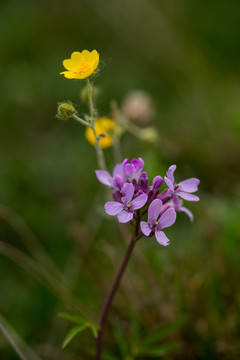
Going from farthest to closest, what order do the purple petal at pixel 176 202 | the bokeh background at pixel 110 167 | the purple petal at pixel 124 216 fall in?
1. the bokeh background at pixel 110 167
2. the purple petal at pixel 176 202
3. the purple petal at pixel 124 216

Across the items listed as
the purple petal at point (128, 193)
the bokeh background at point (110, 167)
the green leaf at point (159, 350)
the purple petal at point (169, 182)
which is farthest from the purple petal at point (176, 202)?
the green leaf at point (159, 350)

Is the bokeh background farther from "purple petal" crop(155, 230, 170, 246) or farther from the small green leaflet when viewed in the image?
"purple petal" crop(155, 230, 170, 246)

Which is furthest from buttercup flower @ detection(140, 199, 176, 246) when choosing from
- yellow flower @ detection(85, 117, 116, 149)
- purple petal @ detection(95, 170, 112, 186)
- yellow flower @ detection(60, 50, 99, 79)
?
yellow flower @ detection(85, 117, 116, 149)

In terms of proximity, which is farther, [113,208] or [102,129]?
[102,129]

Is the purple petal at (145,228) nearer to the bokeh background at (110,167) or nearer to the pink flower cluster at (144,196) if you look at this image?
the pink flower cluster at (144,196)

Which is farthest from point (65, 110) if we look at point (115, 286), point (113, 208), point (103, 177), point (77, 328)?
point (77, 328)

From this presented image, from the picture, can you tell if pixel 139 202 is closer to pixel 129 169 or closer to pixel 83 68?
pixel 129 169
